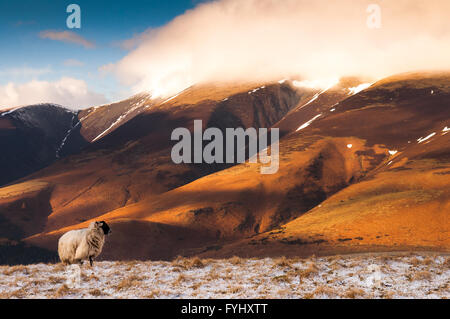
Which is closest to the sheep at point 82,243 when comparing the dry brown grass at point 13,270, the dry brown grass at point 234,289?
the dry brown grass at point 13,270

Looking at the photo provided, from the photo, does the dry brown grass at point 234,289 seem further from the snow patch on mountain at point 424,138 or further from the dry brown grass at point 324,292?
the snow patch on mountain at point 424,138

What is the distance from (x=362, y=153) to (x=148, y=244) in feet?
207

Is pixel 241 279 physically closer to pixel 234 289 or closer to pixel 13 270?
pixel 234 289

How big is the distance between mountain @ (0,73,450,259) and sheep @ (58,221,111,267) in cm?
2871

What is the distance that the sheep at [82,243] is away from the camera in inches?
646

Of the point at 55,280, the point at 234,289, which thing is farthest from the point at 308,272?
the point at 55,280

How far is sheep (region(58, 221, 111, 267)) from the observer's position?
16406mm

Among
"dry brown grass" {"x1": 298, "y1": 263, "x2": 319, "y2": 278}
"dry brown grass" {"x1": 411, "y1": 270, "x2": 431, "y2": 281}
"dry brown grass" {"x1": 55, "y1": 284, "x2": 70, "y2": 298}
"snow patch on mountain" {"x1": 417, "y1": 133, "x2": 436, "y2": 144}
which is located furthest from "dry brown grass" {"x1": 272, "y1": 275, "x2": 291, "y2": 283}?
"snow patch on mountain" {"x1": 417, "y1": 133, "x2": 436, "y2": 144}

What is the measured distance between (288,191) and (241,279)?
7060cm

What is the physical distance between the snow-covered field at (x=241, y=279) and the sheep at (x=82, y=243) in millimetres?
539

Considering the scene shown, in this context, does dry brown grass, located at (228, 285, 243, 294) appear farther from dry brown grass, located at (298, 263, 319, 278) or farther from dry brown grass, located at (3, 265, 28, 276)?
dry brown grass, located at (3, 265, 28, 276)

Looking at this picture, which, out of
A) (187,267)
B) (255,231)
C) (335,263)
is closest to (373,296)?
(335,263)

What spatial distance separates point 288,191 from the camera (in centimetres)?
8431
